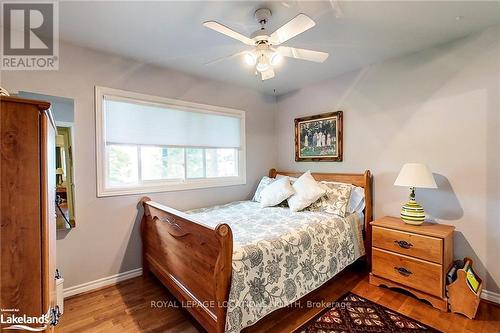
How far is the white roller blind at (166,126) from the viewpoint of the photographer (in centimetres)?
255

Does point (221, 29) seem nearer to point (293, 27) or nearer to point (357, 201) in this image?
point (293, 27)

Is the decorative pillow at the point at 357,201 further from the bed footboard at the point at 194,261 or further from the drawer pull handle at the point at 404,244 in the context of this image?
the bed footboard at the point at 194,261

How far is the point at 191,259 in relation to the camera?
1.78 meters

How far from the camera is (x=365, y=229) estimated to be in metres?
2.81

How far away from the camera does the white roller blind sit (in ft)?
8.36

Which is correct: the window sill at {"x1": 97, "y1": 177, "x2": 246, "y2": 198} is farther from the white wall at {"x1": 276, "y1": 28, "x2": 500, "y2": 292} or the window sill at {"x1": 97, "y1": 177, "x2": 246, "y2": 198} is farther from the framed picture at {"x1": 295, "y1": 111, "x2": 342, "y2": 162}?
the white wall at {"x1": 276, "y1": 28, "x2": 500, "y2": 292}

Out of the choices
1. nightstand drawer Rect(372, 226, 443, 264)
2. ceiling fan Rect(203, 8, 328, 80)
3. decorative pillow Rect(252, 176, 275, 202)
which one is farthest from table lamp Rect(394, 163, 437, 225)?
decorative pillow Rect(252, 176, 275, 202)

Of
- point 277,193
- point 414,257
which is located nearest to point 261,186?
point 277,193

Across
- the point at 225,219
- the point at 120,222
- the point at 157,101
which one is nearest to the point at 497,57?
the point at 225,219

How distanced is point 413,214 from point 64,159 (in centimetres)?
342

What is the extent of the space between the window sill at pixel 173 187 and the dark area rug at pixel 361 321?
78.2 inches

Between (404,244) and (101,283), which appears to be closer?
(404,244)

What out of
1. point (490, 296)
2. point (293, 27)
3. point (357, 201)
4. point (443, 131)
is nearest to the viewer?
point (293, 27)

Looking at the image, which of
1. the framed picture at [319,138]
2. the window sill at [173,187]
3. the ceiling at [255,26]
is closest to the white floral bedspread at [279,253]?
the window sill at [173,187]
